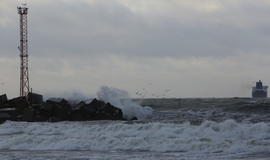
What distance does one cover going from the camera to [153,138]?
19422mm

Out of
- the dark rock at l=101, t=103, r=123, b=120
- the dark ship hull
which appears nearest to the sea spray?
the dark rock at l=101, t=103, r=123, b=120

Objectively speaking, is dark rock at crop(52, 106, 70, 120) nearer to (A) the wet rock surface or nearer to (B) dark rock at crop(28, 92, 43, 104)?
(A) the wet rock surface

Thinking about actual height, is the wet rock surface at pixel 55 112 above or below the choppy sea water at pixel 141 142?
above

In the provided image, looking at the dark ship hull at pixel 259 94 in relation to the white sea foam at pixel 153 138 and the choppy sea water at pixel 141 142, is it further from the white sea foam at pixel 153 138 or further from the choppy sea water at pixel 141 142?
the white sea foam at pixel 153 138

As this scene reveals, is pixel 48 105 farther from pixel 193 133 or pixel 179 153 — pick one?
pixel 179 153

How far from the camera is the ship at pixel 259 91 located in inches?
5108

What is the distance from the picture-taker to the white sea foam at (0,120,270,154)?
1780 centimetres

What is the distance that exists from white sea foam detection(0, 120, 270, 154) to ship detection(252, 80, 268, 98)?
4310 inches

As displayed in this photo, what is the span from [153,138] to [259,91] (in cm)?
11602

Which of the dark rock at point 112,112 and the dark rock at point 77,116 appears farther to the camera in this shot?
the dark rock at point 112,112

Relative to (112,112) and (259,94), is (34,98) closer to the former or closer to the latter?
(112,112)

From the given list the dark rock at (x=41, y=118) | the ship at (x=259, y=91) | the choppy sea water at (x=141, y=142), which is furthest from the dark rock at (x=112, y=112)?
the ship at (x=259, y=91)

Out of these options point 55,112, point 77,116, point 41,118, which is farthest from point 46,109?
point 77,116

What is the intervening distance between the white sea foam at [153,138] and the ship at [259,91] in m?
109
